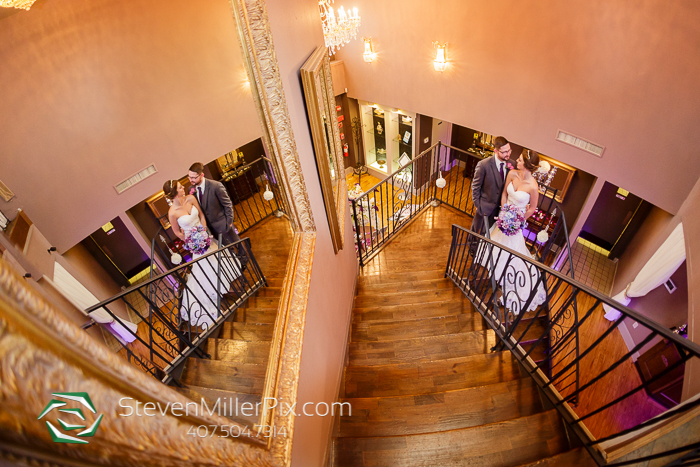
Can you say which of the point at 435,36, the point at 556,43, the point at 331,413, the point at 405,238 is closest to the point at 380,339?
the point at 331,413

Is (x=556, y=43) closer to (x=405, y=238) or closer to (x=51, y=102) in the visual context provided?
(x=405, y=238)

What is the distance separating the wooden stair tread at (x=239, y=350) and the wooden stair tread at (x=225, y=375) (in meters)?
0.02

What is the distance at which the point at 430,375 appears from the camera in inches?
108

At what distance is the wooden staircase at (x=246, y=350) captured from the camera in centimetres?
95

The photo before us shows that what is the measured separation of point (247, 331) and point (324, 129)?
66.6 inches

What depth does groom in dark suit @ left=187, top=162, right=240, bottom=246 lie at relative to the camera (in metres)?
1.07

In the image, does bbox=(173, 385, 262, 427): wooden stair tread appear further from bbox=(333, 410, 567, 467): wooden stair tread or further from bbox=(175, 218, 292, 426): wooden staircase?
bbox=(333, 410, 567, 467): wooden stair tread

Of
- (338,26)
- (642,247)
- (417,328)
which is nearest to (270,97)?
(417,328)

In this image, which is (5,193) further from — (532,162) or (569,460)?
(532,162)

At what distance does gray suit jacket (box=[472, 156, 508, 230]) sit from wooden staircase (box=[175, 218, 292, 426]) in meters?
3.03

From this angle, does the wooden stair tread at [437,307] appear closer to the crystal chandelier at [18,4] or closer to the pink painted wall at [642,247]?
the crystal chandelier at [18,4]

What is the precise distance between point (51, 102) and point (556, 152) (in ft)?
22.2

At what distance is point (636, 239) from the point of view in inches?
240

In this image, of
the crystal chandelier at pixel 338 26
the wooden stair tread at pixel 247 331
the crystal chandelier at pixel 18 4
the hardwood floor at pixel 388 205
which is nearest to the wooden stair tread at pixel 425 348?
the hardwood floor at pixel 388 205
